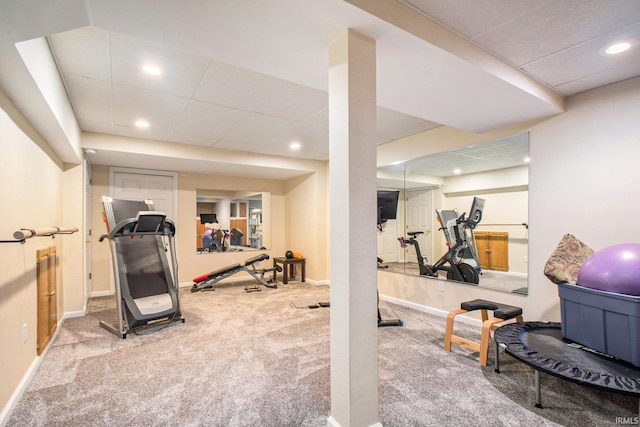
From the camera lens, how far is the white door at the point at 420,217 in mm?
4582

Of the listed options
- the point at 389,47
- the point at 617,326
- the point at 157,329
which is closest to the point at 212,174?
the point at 157,329

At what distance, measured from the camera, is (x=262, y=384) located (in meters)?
2.27

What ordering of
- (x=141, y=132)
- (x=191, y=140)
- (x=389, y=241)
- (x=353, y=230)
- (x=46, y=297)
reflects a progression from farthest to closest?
1. (x=389, y=241)
2. (x=191, y=140)
3. (x=141, y=132)
4. (x=46, y=297)
5. (x=353, y=230)

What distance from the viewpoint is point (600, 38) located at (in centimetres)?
191

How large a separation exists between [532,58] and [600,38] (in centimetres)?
36

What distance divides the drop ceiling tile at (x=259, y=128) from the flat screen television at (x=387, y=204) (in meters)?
1.72

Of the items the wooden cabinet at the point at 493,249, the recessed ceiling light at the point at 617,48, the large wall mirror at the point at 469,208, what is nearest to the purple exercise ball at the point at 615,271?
the large wall mirror at the point at 469,208

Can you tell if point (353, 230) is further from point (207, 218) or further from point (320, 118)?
point (207, 218)

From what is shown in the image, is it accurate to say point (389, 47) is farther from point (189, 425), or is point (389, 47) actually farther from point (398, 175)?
point (398, 175)

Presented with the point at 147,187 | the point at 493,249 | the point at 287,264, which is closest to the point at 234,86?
the point at 493,249

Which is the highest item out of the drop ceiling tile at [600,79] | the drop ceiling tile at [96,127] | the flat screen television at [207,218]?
the drop ceiling tile at [96,127]

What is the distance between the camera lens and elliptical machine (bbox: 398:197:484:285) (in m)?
3.79

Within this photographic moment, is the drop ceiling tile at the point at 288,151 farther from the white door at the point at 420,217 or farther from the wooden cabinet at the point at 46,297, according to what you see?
the wooden cabinet at the point at 46,297

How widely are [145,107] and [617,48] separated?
160 inches
